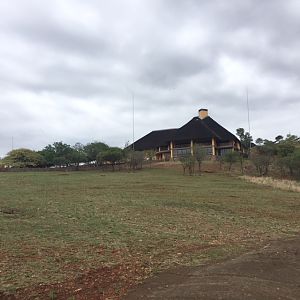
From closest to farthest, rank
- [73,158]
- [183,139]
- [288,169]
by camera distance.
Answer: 1. [288,169]
2. [73,158]
3. [183,139]

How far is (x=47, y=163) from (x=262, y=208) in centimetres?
6878

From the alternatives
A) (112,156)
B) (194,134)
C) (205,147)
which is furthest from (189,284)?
(194,134)

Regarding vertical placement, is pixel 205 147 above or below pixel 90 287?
above

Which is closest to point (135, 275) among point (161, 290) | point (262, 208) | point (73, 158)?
point (161, 290)

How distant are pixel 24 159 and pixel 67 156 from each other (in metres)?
13.8

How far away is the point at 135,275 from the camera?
29.1 feet

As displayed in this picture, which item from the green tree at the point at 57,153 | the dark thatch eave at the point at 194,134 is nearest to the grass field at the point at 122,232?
the green tree at the point at 57,153

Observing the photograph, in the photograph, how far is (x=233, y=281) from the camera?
8.19 metres

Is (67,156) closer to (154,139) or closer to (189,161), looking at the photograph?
(154,139)

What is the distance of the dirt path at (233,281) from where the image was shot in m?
7.41

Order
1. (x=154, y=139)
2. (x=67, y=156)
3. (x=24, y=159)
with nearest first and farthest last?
(x=67, y=156) < (x=24, y=159) < (x=154, y=139)

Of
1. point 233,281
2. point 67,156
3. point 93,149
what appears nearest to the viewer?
point 233,281

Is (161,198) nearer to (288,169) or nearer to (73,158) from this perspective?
(288,169)

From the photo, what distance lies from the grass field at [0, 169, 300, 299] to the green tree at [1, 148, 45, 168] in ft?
200
